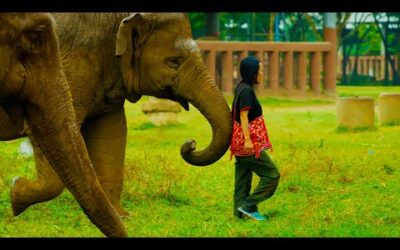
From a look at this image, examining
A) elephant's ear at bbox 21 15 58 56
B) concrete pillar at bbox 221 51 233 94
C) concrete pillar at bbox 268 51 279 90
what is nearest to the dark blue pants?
elephant's ear at bbox 21 15 58 56

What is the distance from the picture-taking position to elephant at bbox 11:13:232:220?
26.7ft

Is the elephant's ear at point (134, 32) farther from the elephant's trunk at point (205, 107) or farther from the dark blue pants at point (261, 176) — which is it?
the dark blue pants at point (261, 176)

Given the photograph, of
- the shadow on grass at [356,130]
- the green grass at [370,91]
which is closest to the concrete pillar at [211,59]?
the green grass at [370,91]

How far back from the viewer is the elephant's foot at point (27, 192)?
25.7ft

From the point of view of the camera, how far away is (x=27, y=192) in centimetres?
787

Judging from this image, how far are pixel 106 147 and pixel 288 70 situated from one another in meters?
16.7

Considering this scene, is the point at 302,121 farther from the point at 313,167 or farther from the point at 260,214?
the point at 260,214

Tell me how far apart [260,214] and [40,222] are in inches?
66.2

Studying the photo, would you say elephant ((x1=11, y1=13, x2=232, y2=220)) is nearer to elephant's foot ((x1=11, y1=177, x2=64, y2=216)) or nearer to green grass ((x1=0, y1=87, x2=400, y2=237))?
elephant's foot ((x1=11, y1=177, x2=64, y2=216))

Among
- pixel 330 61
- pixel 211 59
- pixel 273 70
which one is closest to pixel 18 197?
pixel 211 59

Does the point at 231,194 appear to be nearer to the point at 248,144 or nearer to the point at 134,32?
the point at 248,144

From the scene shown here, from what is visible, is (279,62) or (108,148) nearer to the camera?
(108,148)

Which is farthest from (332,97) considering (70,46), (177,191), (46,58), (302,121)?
(46,58)
